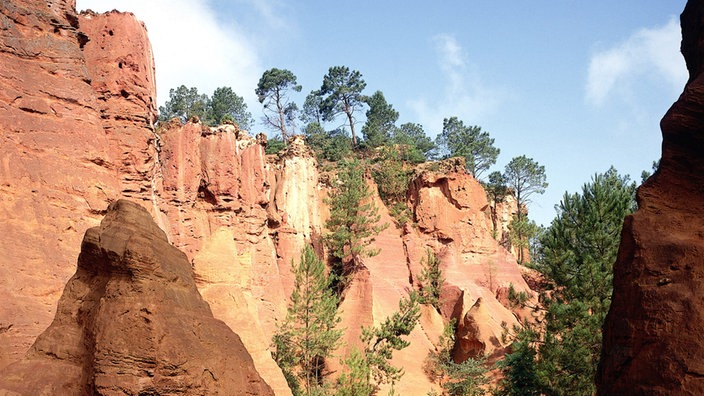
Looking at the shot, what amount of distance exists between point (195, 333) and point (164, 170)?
74.4ft

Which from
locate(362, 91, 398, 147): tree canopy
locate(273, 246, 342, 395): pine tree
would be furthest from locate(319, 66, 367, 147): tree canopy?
locate(273, 246, 342, 395): pine tree

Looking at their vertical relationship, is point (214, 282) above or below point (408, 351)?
above

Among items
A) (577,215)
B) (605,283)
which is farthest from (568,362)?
(577,215)

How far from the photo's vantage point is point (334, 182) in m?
47.4

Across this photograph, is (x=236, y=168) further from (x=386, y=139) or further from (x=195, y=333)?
(x=386, y=139)

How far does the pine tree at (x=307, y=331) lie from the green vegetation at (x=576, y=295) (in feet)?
32.4

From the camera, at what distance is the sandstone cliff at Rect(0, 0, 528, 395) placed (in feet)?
59.6

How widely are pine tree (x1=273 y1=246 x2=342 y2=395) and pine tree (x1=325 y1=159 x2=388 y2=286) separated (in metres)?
8.21

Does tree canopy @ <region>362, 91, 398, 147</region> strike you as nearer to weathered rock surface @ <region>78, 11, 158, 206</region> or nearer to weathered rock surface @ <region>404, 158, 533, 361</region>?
weathered rock surface @ <region>404, 158, 533, 361</region>

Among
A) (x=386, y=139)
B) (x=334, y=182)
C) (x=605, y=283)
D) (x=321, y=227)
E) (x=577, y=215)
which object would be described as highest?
(x=386, y=139)

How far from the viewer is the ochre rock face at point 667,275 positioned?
327 inches

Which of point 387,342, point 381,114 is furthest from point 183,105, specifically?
point 387,342

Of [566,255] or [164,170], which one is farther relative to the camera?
[164,170]

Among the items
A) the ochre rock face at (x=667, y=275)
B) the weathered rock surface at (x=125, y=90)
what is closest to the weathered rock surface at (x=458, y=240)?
the weathered rock surface at (x=125, y=90)
